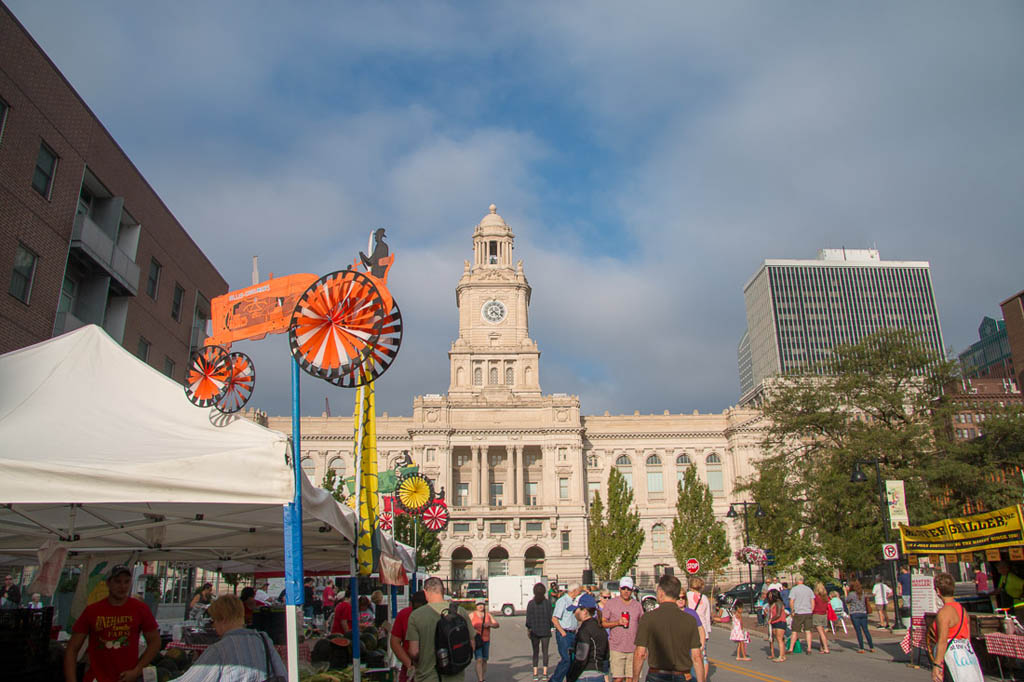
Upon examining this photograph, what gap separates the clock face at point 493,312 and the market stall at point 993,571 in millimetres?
63689

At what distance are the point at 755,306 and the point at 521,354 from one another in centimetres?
10768

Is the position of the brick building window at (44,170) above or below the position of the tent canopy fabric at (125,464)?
above

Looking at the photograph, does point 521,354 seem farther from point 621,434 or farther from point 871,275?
point 871,275

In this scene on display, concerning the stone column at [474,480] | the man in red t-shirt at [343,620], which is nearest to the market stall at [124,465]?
the man in red t-shirt at [343,620]

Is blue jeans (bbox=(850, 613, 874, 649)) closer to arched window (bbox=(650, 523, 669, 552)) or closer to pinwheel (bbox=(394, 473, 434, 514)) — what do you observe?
pinwheel (bbox=(394, 473, 434, 514))

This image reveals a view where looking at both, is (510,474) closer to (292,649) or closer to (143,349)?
(143,349)

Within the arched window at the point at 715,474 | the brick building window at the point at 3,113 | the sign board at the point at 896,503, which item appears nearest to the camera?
the brick building window at the point at 3,113

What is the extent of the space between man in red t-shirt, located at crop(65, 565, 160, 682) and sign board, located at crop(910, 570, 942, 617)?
16206mm

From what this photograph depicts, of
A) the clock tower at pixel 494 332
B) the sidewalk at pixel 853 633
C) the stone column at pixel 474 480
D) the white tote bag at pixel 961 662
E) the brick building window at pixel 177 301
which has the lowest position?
the sidewalk at pixel 853 633

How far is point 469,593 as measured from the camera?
161 feet

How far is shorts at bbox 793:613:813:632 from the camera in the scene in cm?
1992

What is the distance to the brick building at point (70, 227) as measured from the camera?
19656 millimetres

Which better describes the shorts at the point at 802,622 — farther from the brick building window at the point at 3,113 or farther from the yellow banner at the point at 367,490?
the brick building window at the point at 3,113

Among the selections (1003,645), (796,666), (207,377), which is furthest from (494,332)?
(207,377)
